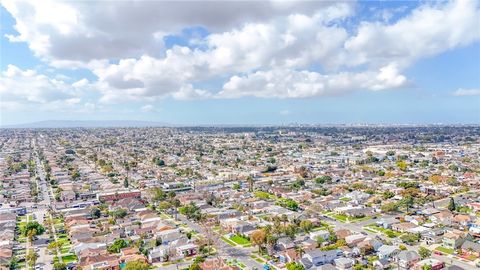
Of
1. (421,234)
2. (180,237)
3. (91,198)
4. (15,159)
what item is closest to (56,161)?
(15,159)

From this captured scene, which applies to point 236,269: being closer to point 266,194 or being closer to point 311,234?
point 311,234

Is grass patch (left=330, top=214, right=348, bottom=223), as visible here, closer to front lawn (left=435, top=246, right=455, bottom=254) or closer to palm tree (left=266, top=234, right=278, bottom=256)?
front lawn (left=435, top=246, right=455, bottom=254)

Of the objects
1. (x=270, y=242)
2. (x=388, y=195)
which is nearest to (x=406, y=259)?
(x=270, y=242)

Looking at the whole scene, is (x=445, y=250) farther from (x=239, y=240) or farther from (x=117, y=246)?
(x=117, y=246)

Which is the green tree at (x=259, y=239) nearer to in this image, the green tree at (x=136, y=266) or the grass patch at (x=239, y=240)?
the grass patch at (x=239, y=240)

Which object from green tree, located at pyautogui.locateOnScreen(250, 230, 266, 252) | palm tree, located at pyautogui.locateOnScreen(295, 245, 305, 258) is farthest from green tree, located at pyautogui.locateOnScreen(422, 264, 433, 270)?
green tree, located at pyautogui.locateOnScreen(250, 230, 266, 252)

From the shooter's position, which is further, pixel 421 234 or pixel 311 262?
pixel 421 234

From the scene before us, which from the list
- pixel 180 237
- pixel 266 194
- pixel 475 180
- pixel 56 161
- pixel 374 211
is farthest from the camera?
pixel 56 161

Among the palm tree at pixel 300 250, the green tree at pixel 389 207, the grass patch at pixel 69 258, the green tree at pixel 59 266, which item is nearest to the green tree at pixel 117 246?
the grass patch at pixel 69 258
